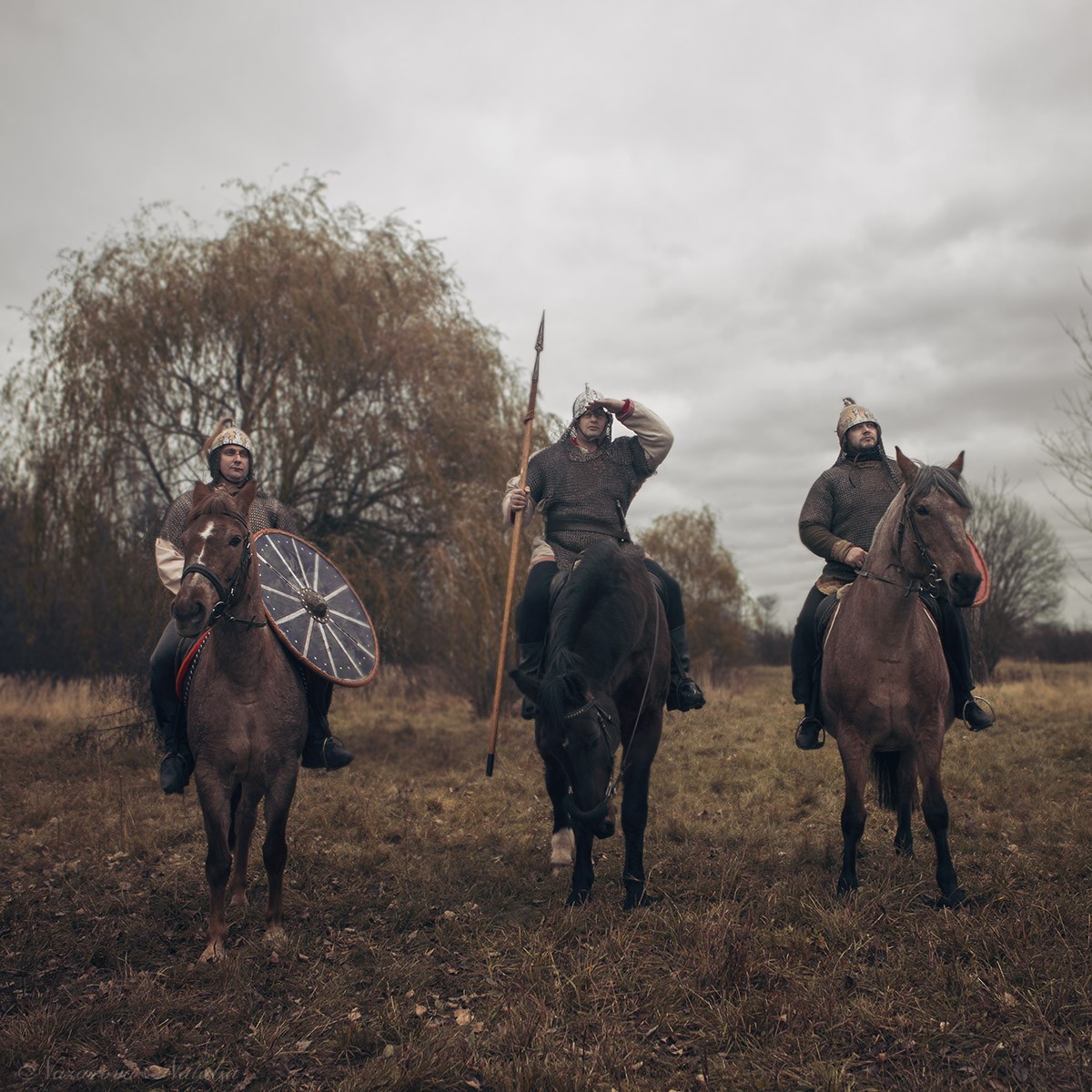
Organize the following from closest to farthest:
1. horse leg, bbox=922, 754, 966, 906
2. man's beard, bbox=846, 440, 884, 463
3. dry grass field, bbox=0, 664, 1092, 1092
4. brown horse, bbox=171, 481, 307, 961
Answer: dry grass field, bbox=0, 664, 1092, 1092 → brown horse, bbox=171, 481, 307, 961 → horse leg, bbox=922, 754, 966, 906 → man's beard, bbox=846, 440, 884, 463

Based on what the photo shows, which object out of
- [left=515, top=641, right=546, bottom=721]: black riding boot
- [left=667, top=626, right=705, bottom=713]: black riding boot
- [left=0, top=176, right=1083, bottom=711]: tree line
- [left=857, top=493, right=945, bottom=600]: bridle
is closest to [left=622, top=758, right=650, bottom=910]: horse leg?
[left=667, top=626, right=705, bottom=713]: black riding boot

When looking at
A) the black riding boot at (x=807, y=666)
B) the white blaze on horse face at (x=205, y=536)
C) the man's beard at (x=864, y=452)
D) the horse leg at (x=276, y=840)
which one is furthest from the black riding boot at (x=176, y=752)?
the man's beard at (x=864, y=452)

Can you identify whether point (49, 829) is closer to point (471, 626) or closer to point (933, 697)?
point (471, 626)

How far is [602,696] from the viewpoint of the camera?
441 cm

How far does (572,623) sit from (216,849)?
2.25m

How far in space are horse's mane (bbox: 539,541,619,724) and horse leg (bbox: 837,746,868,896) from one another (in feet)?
5.85

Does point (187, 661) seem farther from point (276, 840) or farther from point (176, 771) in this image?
point (276, 840)

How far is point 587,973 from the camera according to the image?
12.5 ft

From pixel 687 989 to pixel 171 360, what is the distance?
9926 mm

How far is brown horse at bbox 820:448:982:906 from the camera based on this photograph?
4.70 meters

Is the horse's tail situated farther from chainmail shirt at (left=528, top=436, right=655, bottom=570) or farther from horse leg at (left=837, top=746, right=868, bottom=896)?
chainmail shirt at (left=528, top=436, right=655, bottom=570)

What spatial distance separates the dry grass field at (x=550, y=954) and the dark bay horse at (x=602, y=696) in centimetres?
58

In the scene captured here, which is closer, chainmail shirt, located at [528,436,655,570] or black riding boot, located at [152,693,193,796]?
black riding boot, located at [152,693,193,796]

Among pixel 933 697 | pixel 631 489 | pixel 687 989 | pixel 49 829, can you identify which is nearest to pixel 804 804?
pixel 933 697
